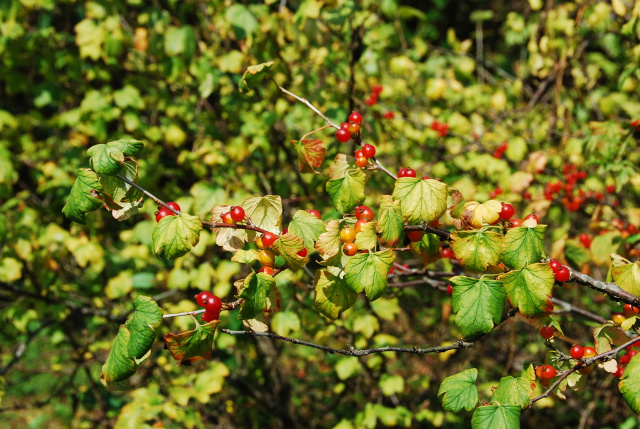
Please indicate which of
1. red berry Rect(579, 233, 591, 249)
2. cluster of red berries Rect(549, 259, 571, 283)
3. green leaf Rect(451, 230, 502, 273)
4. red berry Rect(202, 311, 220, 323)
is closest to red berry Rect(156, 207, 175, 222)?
red berry Rect(202, 311, 220, 323)

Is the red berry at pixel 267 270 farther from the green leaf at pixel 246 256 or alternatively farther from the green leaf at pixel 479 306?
the green leaf at pixel 479 306

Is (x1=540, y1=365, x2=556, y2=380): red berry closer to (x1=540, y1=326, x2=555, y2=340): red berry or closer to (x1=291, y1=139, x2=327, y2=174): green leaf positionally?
(x1=540, y1=326, x2=555, y2=340): red berry

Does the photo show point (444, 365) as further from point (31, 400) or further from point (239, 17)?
point (31, 400)

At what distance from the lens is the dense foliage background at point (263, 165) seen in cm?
290

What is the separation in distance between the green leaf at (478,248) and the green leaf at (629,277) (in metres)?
0.40

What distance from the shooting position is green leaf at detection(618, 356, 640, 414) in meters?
1.14

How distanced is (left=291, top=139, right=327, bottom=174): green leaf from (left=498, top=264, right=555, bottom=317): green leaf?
2.00 feet

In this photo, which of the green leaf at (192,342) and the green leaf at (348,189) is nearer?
the green leaf at (192,342)

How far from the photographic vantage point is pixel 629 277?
1.29 m

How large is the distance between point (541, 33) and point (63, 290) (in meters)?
4.36

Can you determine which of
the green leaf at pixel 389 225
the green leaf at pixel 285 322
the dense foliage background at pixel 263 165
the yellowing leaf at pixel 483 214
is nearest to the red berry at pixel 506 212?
the yellowing leaf at pixel 483 214

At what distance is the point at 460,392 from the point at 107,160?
3.66 feet

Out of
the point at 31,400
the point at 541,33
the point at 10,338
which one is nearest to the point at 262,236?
the point at 541,33

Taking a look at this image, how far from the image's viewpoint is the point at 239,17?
279cm
